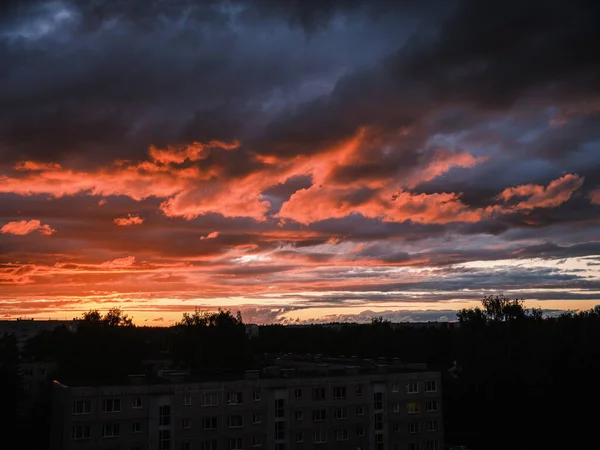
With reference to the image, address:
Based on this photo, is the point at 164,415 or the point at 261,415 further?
the point at 261,415

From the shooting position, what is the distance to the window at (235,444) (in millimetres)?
68750

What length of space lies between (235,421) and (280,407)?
5.48m

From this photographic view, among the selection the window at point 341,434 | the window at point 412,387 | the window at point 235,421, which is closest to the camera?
the window at point 235,421

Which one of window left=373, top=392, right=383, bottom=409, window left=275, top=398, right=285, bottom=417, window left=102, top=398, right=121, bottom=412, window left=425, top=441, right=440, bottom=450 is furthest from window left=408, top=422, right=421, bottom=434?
window left=102, top=398, right=121, bottom=412

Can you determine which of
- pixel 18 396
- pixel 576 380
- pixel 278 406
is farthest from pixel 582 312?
pixel 18 396

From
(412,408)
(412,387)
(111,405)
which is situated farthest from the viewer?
(412,387)

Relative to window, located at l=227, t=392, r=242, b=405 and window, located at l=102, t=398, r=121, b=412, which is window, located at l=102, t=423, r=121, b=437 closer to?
window, located at l=102, t=398, r=121, b=412

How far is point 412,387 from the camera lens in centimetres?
7856

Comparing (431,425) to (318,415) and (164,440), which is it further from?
(164,440)

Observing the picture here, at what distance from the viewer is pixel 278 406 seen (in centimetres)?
7181

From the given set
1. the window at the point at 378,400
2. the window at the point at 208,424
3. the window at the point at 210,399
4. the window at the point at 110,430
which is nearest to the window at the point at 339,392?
the window at the point at 378,400

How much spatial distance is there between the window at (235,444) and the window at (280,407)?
17.1 feet

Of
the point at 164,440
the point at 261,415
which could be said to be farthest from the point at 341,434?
the point at 164,440

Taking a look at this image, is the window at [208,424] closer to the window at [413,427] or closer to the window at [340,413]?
the window at [340,413]
